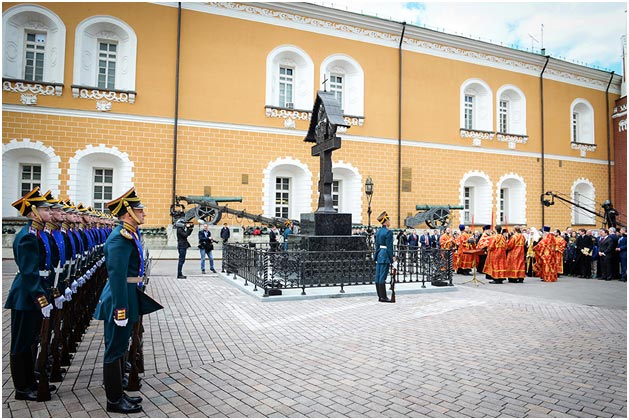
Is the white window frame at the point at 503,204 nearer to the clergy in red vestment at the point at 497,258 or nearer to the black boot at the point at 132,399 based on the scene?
the clergy in red vestment at the point at 497,258

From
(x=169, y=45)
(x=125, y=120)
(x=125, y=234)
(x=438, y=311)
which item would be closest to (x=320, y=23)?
(x=169, y=45)

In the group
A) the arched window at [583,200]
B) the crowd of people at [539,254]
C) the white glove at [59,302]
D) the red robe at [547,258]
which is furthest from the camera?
the arched window at [583,200]

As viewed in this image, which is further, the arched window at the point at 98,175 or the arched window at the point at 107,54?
the arched window at the point at 107,54

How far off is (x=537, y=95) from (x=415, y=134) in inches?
397

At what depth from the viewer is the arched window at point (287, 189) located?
70.4 ft

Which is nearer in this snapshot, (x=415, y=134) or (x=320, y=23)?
(x=320, y=23)

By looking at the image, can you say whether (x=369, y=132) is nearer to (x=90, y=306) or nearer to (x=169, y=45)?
(x=169, y=45)

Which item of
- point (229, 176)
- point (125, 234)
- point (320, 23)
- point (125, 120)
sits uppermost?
point (320, 23)

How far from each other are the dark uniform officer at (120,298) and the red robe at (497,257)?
453 inches

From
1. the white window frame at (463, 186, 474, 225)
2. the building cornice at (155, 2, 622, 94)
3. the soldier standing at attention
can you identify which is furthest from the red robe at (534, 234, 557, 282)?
the building cornice at (155, 2, 622, 94)

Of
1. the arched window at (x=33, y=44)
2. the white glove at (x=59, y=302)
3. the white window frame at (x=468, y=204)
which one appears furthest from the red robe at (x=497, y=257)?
the arched window at (x=33, y=44)

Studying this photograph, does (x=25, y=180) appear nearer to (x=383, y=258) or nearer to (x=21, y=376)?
(x=383, y=258)

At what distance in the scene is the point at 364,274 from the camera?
10.5 m

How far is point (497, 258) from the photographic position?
512 inches
